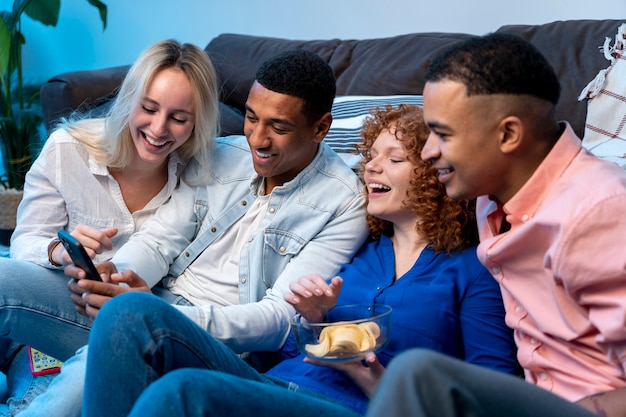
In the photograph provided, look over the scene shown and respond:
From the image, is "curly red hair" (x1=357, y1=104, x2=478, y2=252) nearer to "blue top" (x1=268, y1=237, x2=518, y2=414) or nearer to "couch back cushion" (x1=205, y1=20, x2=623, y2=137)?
"blue top" (x1=268, y1=237, x2=518, y2=414)

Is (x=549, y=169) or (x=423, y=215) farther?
(x=423, y=215)

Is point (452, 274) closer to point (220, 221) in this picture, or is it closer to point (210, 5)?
point (220, 221)

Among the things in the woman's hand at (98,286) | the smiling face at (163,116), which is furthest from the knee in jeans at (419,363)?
the smiling face at (163,116)

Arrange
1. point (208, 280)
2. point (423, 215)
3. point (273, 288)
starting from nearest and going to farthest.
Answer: point (423, 215) < point (273, 288) < point (208, 280)

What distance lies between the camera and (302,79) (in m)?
1.80

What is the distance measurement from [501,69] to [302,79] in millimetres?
590

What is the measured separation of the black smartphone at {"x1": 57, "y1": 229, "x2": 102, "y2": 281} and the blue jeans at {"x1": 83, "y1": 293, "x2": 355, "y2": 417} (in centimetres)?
25

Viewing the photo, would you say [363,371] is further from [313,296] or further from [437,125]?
[437,125]

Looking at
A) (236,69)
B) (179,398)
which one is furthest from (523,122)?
(236,69)

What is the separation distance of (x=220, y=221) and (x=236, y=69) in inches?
43.6

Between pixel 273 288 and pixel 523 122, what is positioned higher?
Answer: pixel 523 122

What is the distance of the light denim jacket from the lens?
171 cm

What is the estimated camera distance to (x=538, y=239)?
1324mm

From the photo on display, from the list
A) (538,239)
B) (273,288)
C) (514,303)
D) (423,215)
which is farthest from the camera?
(273,288)
